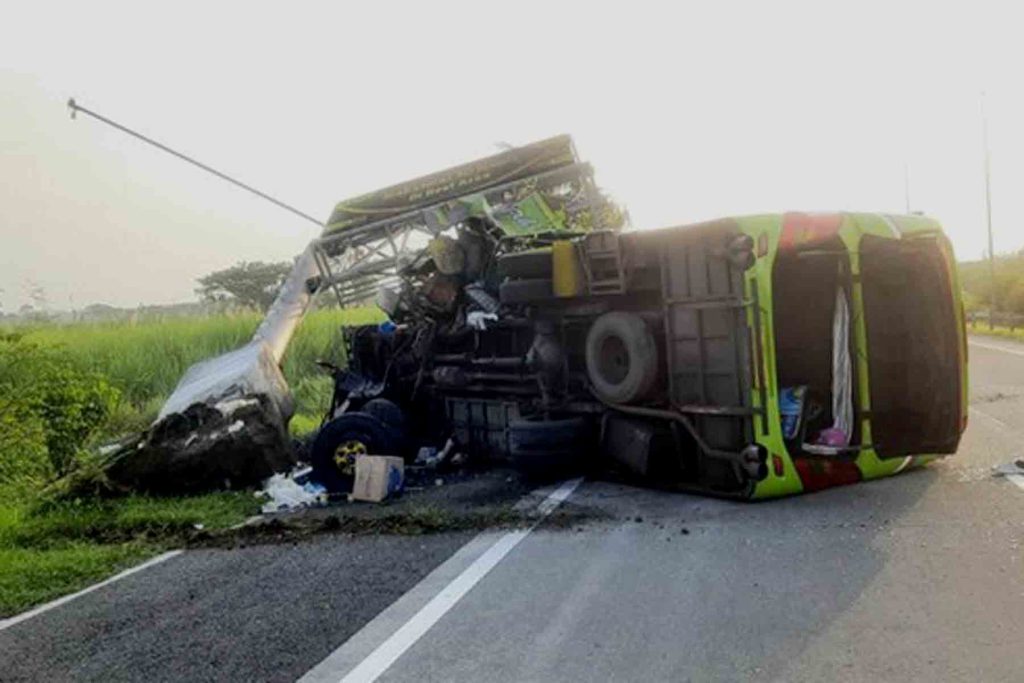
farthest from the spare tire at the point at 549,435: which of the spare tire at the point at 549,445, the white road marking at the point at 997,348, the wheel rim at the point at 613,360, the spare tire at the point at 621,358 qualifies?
the white road marking at the point at 997,348

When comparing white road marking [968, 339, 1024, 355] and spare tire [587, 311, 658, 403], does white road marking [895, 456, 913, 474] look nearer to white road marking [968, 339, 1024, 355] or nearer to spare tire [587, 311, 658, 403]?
spare tire [587, 311, 658, 403]

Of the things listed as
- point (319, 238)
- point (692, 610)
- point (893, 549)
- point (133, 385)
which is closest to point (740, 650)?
point (692, 610)

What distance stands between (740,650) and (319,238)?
12577 millimetres

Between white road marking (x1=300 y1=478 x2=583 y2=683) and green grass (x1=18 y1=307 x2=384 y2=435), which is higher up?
green grass (x1=18 y1=307 x2=384 y2=435)

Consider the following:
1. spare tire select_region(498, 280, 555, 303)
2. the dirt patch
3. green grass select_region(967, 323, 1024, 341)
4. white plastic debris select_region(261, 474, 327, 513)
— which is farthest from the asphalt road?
green grass select_region(967, 323, 1024, 341)

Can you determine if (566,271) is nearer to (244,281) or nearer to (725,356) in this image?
(725,356)

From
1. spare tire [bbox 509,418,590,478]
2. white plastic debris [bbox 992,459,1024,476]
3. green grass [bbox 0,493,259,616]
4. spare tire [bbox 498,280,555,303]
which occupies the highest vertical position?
spare tire [bbox 498,280,555,303]

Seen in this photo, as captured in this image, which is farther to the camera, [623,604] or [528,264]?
[528,264]

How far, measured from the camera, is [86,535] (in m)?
7.45

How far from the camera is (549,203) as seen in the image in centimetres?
1343

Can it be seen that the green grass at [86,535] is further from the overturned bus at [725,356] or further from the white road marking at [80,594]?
the overturned bus at [725,356]

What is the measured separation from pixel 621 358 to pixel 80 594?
14.0 ft

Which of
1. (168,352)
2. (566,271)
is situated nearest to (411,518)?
(566,271)

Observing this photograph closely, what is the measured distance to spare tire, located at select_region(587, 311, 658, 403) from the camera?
7.46 meters
